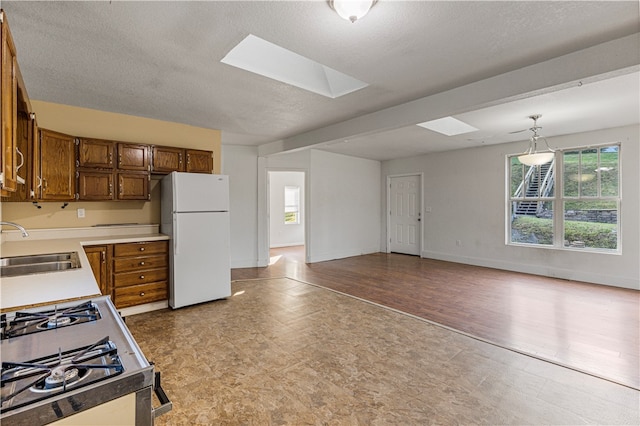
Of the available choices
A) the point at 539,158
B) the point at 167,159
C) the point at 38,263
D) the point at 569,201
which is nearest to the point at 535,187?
the point at 569,201

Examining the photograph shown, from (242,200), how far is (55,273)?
424 cm

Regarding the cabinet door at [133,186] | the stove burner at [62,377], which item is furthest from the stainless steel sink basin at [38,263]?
the stove burner at [62,377]

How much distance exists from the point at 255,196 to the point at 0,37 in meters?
4.95

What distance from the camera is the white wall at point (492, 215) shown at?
4656 millimetres

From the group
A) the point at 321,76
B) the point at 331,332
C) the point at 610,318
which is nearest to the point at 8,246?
the point at 331,332

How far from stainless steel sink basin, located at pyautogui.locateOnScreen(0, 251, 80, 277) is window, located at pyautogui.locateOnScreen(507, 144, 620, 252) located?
6675mm

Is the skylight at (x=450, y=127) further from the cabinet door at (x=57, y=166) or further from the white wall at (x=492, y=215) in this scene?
the cabinet door at (x=57, y=166)

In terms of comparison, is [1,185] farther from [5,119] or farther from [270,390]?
[270,390]

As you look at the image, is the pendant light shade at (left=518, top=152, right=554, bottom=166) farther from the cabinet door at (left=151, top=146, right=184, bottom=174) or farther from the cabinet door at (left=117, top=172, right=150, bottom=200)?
the cabinet door at (left=117, top=172, right=150, bottom=200)

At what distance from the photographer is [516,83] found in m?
2.66

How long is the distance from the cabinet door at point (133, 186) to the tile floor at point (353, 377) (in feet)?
4.65

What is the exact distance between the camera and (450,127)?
5.00 m

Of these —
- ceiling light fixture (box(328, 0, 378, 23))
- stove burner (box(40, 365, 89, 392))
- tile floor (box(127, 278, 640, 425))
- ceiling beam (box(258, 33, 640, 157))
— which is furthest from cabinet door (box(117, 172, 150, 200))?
stove burner (box(40, 365, 89, 392))

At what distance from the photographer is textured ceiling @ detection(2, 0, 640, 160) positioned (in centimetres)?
186
